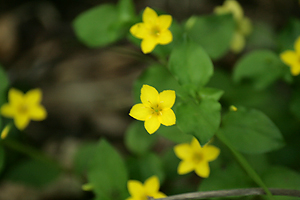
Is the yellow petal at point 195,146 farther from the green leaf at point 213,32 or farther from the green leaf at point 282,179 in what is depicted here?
the green leaf at point 213,32

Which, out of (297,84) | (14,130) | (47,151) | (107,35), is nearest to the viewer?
(297,84)

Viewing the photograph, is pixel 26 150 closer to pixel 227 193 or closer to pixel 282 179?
pixel 227 193

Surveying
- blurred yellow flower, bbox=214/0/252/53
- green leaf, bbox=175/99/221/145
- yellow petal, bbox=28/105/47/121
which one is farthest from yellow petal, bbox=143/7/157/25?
yellow petal, bbox=28/105/47/121

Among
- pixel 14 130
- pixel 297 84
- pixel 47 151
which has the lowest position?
pixel 47 151

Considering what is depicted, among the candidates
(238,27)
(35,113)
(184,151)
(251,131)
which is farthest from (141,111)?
(238,27)

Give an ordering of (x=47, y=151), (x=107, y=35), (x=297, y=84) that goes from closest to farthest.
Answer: (x=297, y=84), (x=107, y=35), (x=47, y=151)

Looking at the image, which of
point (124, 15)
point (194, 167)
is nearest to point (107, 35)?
point (124, 15)

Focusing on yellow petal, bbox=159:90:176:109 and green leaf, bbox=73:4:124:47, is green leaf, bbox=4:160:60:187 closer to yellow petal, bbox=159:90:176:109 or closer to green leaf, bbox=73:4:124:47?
green leaf, bbox=73:4:124:47

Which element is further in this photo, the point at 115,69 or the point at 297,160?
the point at 115,69

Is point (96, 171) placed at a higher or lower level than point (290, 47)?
lower

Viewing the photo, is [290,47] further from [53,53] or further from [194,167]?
A: [53,53]
